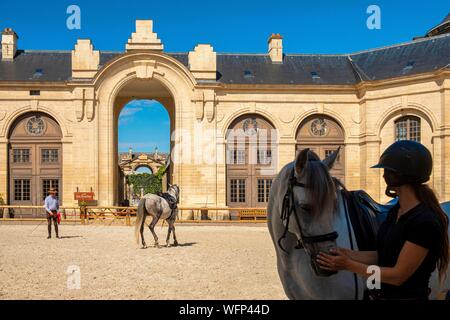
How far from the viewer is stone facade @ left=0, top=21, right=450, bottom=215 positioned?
2662 centimetres

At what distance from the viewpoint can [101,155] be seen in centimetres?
2686

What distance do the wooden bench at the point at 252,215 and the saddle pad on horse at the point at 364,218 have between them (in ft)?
68.2

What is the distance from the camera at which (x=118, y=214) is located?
2523cm

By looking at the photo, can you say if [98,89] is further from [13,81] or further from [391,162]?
[391,162]

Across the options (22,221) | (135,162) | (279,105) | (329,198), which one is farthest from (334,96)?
(135,162)

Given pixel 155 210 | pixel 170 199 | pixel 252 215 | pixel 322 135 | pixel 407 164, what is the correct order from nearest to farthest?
pixel 407 164, pixel 155 210, pixel 170 199, pixel 252 215, pixel 322 135

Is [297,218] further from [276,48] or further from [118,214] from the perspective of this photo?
[276,48]

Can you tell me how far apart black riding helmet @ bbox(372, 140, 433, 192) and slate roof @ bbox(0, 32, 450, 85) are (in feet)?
85.1

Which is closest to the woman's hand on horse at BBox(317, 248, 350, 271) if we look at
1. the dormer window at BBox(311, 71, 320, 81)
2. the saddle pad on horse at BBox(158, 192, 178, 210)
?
the saddle pad on horse at BBox(158, 192, 178, 210)

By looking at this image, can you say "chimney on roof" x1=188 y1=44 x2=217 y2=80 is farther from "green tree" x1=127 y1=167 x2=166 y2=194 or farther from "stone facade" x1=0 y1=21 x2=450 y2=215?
"green tree" x1=127 y1=167 x2=166 y2=194

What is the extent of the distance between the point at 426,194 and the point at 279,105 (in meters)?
25.9

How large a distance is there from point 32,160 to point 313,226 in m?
27.6

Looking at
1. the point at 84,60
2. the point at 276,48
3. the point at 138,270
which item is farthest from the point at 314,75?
the point at 138,270

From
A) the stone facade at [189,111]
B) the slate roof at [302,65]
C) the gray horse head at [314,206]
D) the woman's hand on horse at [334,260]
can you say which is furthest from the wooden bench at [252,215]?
the woman's hand on horse at [334,260]
